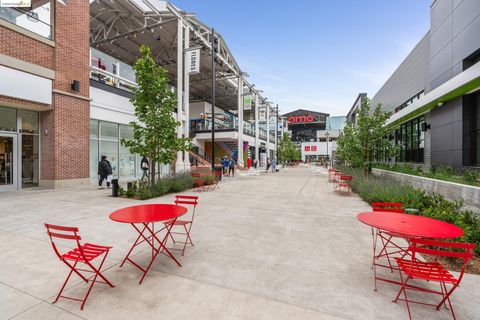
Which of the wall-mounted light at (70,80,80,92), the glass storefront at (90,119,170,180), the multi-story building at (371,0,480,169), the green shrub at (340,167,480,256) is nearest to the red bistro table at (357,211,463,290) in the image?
the green shrub at (340,167,480,256)

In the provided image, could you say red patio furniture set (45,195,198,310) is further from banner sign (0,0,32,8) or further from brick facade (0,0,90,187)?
brick facade (0,0,90,187)

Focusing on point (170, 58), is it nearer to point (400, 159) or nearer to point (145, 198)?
point (145, 198)

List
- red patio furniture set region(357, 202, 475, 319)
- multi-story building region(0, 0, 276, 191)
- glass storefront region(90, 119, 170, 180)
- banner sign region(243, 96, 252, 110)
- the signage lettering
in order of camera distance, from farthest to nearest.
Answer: the signage lettering, banner sign region(243, 96, 252, 110), glass storefront region(90, 119, 170, 180), multi-story building region(0, 0, 276, 191), red patio furniture set region(357, 202, 475, 319)

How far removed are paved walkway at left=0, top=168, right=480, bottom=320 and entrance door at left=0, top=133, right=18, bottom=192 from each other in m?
6.79

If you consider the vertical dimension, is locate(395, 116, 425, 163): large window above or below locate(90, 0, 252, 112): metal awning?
below

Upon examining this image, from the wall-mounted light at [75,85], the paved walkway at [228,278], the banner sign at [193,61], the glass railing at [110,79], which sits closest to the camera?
the paved walkway at [228,278]

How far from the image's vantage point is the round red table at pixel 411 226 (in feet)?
9.24

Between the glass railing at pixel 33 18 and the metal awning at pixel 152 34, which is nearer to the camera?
the glass railing at pixel 33 18

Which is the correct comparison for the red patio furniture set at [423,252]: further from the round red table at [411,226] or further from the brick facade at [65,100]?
the brick facade at [65,100]

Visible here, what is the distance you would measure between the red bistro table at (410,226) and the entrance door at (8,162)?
47.9 feet

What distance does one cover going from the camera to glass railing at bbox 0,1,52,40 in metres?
9.97

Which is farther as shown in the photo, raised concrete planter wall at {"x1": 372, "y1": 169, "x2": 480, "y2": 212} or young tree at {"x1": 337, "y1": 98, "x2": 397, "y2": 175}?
young tree at {"x1": 337, "y1": 98, "x2": 397, "y2": 175}

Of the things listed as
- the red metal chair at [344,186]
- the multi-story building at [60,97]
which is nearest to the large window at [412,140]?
the red metal chair at [344,186]

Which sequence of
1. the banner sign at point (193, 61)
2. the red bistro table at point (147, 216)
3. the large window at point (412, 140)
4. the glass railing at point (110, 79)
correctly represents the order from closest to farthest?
the red bistro table at point (147, 216)
the glass railing at point (110, 79)
the large window at point (412, 140)
the banner sign at point (193, 61)
